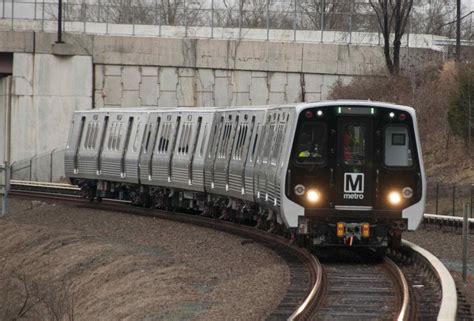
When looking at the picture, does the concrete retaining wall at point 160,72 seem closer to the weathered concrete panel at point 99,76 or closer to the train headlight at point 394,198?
the weathered concrete panel at point 99,76

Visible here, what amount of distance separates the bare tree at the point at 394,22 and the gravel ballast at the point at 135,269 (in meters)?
19.1

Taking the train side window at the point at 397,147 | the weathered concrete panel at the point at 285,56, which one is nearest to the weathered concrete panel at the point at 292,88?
the weathered concrete panel at the point at 285,56

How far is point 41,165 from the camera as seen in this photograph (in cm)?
4984

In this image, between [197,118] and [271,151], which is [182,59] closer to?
[197,118]

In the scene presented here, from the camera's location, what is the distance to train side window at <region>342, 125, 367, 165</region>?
19.7 metres

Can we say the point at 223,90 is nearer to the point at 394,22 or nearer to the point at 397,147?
the point at 394,22

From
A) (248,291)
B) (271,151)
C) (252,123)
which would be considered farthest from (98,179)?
(248,291)

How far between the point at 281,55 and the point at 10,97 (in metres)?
11.7

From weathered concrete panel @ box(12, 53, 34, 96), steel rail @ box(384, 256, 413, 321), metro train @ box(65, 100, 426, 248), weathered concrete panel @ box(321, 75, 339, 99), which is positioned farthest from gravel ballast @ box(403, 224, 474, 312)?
weathered concrete panel @ box(12, 53, 34, 96)

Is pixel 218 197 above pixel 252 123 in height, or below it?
below

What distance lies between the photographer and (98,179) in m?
35.8

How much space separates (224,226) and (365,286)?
10209 millimetres

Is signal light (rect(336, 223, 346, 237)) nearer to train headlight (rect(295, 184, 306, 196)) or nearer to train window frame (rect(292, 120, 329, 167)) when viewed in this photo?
train headlight (rect(295, 184, 306, 196))

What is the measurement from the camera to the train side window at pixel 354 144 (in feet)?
64.6
